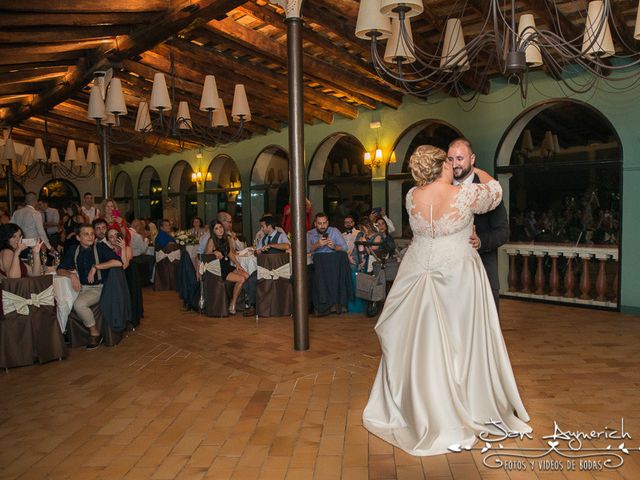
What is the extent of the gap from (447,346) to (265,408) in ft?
4.37

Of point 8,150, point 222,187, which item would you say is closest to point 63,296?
point 8,150

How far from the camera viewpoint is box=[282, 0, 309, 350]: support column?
476 cm

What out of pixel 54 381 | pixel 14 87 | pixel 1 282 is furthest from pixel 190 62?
pixel 54 381

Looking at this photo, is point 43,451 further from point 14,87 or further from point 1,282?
point 14,87

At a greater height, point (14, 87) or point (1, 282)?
point (14, 87)

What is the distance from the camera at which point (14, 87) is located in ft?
26.6

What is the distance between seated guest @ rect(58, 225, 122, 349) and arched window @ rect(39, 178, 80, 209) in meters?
13.7

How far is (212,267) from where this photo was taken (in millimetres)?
6730

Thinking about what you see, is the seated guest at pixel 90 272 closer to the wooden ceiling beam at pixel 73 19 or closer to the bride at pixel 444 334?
the wooden ceiling beam at pixel 73 19

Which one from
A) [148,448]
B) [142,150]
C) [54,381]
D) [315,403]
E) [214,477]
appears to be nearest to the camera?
[214,477]

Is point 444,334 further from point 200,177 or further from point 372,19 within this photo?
point 200,177

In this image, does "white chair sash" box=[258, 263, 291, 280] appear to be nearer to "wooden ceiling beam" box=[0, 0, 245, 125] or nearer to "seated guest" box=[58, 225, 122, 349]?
"seated guest" box=[58, 225, 122, 349]

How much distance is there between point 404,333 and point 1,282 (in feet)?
11.2

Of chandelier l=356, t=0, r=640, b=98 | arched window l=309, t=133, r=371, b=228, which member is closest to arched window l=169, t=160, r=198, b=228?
arched window l=309, t=133, r=371, b=228
